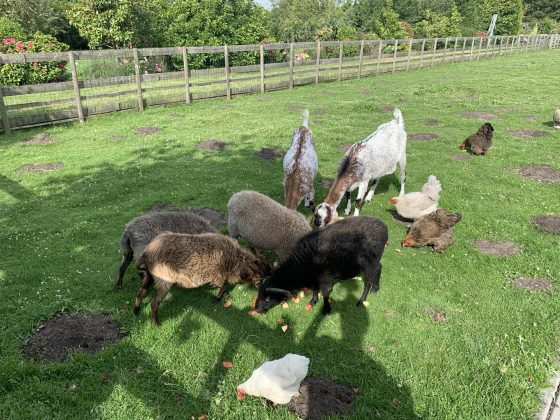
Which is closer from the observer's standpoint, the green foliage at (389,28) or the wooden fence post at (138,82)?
the wooden fence post at (138,82)

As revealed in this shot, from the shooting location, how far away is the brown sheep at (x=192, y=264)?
524 cm

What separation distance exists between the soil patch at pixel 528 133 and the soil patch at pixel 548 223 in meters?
7.67

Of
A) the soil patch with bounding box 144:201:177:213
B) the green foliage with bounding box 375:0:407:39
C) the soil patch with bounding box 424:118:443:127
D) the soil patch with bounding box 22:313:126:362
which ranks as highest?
the green foliage with bounding box 375:0:407:39

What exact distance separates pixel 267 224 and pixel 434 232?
3.17 meters

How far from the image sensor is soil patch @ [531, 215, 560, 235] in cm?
788

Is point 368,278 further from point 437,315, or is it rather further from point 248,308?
point 248,308

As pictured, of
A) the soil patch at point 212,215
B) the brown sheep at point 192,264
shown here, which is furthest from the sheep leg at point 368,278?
the soil patch at point 212,215

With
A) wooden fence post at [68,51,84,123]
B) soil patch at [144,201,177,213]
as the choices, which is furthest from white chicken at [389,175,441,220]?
wooden fence post at [68,51,84,123]

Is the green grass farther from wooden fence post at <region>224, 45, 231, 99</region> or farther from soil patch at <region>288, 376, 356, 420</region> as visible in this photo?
wooden fence post at <region>224, 45, 231, 99</region>

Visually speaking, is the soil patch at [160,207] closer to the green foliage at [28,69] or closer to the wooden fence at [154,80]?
the wooden fence at [154,80]

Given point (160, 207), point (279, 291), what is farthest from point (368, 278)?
point (160, 207)

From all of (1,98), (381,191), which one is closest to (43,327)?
(381,191)

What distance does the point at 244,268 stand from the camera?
19.2 ft

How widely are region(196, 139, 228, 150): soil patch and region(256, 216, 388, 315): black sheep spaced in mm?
8202
